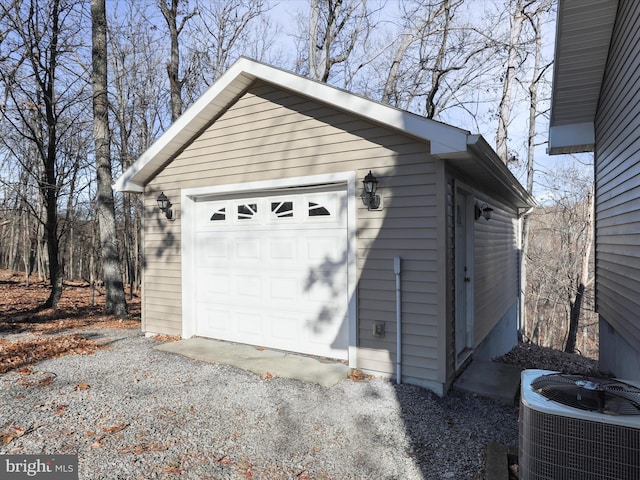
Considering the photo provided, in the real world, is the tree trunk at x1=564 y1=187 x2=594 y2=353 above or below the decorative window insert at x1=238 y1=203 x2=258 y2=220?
below

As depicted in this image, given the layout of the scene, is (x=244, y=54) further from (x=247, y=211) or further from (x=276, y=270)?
(x=276, y=270)

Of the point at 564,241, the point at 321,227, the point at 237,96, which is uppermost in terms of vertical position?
the point at 237,96

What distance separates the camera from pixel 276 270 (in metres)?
5.53

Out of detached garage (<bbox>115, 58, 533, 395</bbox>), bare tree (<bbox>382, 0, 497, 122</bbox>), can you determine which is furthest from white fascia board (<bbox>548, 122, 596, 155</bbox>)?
bare tree (<bbox>382, 0, 497, 122</bbox>)

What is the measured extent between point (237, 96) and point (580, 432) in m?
5.51

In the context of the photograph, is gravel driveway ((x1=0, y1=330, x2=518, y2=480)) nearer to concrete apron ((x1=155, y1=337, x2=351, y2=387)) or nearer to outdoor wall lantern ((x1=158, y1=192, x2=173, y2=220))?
concrete apron ((x1=155, y1=337, x2=351, y2=387))

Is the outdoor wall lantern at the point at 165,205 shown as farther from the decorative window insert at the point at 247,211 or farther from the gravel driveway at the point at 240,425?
the gravel driveway at the point at 240,425

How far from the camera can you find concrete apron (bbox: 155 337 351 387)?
453cm


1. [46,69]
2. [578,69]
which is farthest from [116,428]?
[46,69]

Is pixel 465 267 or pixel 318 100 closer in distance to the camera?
pixel 318 100

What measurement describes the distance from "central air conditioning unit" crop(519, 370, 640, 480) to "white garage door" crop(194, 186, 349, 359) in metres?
2.93

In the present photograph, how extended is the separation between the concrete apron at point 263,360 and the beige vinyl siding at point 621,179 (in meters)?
3.49

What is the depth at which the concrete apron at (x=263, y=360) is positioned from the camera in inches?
178

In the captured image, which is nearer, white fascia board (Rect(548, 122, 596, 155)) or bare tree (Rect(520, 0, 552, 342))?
white fascia board (Rect(548, 122, 596, 155))
